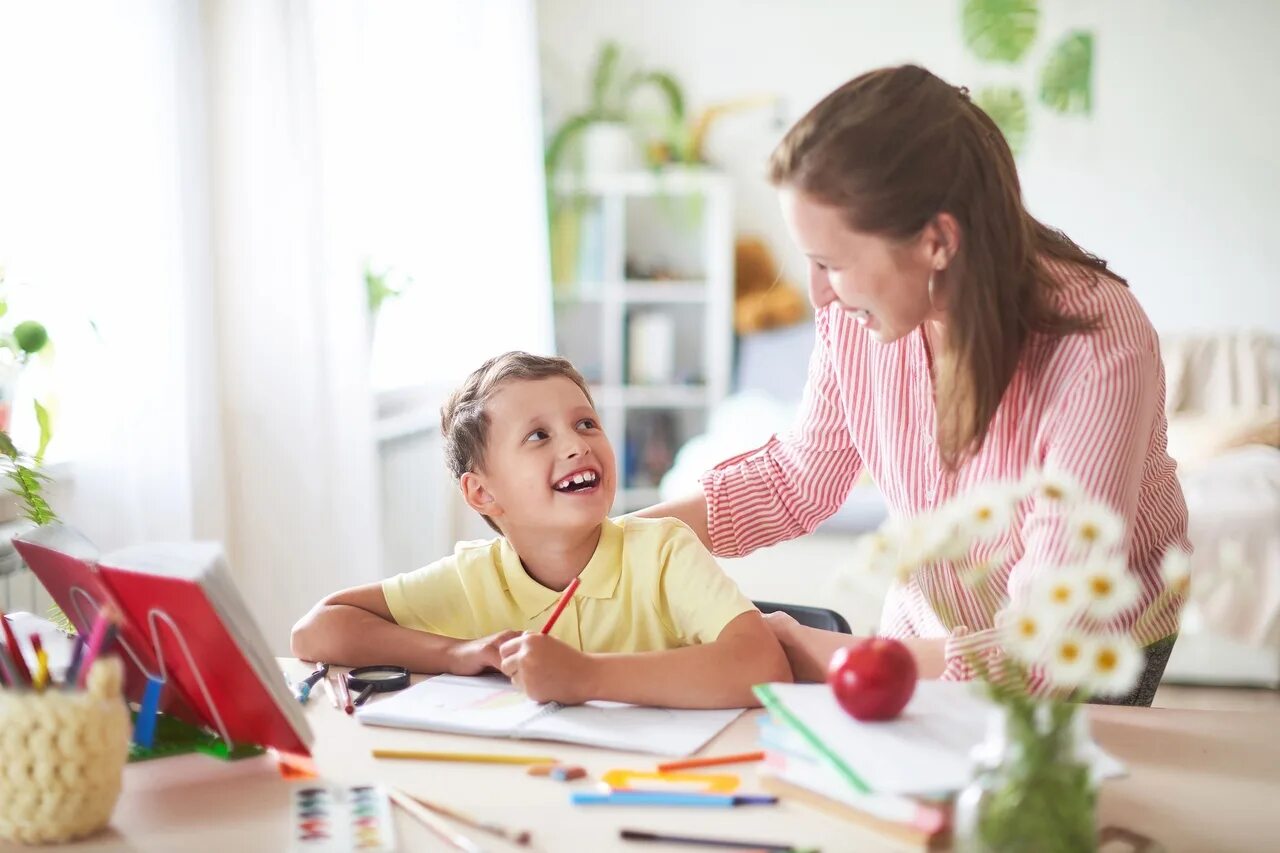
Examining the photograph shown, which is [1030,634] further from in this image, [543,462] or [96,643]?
[543,462]

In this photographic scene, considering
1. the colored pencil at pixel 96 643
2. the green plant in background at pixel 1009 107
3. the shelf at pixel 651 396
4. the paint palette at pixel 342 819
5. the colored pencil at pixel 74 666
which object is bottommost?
the shelf at pixel 651 396

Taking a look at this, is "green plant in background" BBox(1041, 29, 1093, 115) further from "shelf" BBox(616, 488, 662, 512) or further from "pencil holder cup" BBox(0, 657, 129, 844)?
"pencil holder cup" BBox(0, 657, 129, 844)

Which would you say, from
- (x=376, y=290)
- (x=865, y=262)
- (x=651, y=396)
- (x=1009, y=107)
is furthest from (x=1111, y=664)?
(x=1009, y=107)

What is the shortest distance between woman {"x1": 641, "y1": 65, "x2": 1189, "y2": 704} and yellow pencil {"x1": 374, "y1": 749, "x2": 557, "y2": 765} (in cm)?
37

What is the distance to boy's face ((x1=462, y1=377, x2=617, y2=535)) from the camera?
4.86 feet

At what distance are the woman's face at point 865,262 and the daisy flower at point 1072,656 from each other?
1.92ft

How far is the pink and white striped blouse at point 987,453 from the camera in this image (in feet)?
4.08

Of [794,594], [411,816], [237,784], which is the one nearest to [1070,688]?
[411,816]

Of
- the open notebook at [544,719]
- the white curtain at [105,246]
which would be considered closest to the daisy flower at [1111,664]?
the open notebook at [544,719]

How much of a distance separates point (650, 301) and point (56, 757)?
14.2 feet

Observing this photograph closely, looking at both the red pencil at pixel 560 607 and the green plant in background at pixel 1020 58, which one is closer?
the red pencil at pixel 560 607

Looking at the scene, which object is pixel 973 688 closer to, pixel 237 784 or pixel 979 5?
pixel 237 784

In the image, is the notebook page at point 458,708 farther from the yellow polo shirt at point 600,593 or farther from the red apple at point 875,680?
the red apple at point 875,680

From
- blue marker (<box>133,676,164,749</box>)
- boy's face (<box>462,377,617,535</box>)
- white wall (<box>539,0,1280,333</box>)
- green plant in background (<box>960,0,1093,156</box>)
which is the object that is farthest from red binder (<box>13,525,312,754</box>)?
green plant in background (<box>960,0,1093,156</box>)
